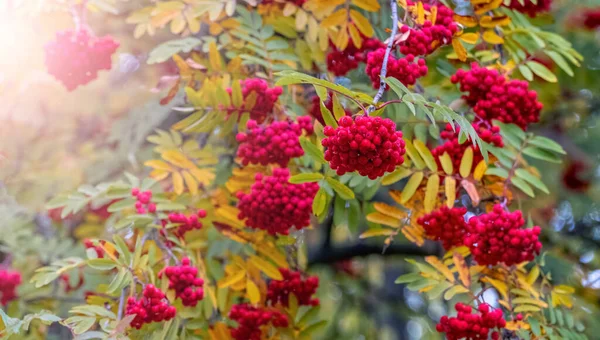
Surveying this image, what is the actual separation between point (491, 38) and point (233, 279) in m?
1.24

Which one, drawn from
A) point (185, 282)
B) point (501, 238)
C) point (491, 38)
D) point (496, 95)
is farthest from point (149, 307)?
point (491, 38)

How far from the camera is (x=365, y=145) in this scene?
1.54 metres

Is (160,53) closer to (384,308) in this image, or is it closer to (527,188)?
(527,188)

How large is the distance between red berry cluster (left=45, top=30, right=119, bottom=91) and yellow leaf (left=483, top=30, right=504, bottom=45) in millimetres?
1398

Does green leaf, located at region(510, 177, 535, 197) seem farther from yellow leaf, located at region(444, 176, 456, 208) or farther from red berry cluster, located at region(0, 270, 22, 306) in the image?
red berry cluster, located at region(0, 270, 22, 306)

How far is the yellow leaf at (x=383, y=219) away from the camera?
2367mm

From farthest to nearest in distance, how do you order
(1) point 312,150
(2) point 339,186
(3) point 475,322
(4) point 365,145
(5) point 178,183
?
(5) point 178,183 < (3) point 475,322 < (2) point 339,186 < (1) point 312,150 < (4) point 365,145

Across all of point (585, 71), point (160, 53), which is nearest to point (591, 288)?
point (585, 71)

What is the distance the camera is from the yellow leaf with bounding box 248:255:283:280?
2369mm

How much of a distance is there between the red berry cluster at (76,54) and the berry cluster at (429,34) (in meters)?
1.21

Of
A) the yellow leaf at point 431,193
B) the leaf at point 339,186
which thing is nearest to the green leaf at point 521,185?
the yellow leaf at point 431,193

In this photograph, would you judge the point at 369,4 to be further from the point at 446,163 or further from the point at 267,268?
the point at 267,268

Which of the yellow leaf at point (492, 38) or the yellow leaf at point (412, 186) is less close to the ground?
the yellow leaf at point (492, 38)

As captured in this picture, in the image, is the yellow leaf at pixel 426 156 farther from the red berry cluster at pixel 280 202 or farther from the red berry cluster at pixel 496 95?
the red berry cluster at pixel 280 202
